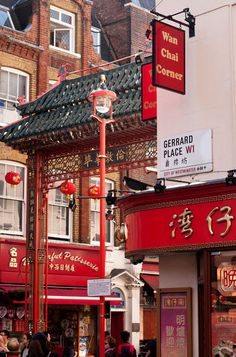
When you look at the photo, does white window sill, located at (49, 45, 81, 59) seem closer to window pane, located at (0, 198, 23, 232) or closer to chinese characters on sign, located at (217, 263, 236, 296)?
window pane, located at (0, 198, 23, 232)

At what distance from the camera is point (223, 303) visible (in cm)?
1211

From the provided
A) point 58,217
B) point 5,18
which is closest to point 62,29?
point 5,18

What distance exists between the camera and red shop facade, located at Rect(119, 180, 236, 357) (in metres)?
12.0

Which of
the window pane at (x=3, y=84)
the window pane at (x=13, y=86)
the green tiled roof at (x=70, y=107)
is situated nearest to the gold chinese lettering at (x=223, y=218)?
the green tiled roof at (x=70, y=107)

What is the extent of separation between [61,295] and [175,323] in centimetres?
1450

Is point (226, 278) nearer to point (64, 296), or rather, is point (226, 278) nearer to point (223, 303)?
point (223, 303)

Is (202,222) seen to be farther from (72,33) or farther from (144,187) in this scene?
(72,33)

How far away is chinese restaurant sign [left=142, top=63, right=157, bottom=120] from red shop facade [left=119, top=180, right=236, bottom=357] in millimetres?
2473

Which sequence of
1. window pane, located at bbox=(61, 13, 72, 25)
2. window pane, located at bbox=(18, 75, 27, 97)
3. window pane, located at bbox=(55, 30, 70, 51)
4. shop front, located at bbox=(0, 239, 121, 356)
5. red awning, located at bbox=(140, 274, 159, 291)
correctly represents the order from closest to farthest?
shop front, located at bbox=(0, 239, 121, 356) → window pane, located at bbox=(18, 75, 27, 97) → window pane, located at bbox=(55, 30, 70, 51) → window pane, located at bbox=(61, 13, 72, 25) → red awning, located at bbox=(140, 274, 159, 291)

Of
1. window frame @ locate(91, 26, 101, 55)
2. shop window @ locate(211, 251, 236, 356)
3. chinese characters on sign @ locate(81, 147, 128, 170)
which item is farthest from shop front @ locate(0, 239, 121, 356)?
shop window @ locate(211, 251, 236, 356)

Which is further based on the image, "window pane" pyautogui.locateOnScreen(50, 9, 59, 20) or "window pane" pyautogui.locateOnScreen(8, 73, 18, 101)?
"window pane" pyautogui.locateOnScreen(50, 9, 59, 20)

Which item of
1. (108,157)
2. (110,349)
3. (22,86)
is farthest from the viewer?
(22,86)

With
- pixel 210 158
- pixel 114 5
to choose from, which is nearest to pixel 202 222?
pixel 210 158

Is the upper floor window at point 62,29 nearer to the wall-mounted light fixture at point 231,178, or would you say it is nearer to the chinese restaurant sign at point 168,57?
the chinese restaurant sign at point 168,57
